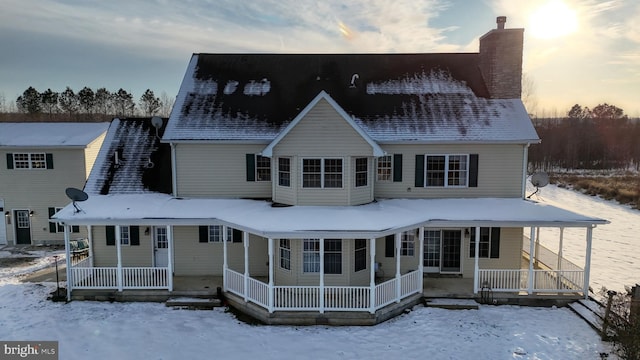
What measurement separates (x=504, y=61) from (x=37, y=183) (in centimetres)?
2410

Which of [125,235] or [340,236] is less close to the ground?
[340,236]

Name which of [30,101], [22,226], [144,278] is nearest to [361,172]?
[144,278]

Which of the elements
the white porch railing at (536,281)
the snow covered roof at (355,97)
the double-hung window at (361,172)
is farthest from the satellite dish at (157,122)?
the white porch railing at (536,281)

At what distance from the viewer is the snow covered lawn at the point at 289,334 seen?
33.5ft

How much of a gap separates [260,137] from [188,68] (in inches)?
230

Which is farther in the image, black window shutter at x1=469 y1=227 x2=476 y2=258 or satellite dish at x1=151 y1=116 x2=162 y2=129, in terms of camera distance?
satellite dish at x1=151 y1=116 x2=162 y2=129

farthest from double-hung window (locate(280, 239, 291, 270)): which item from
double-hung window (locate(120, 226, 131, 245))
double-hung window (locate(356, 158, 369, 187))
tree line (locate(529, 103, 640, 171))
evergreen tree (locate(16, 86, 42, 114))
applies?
evergreen tree (locate(16, 86, 42, 114))

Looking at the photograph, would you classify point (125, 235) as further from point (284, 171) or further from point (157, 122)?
point (284, 171)

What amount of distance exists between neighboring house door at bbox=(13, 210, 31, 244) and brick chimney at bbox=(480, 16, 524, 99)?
2455 centimetres

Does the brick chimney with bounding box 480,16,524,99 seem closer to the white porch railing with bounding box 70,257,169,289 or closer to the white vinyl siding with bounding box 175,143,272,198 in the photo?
the white vinyl siding with bounding box 175,143,272,198

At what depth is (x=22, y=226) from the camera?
2156cm

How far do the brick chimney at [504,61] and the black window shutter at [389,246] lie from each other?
782cm

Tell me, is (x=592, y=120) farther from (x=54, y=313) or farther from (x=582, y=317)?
(x=54, y=313)

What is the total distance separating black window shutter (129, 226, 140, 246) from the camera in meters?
15.1
